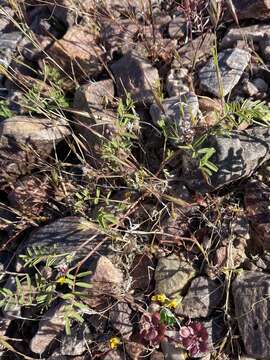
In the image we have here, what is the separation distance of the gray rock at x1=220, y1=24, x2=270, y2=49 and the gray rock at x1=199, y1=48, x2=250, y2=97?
122mm

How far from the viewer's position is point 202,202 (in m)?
2.79

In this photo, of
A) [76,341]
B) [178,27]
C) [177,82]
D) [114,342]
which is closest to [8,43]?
[178,27]

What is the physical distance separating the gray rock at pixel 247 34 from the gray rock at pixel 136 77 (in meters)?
0.60

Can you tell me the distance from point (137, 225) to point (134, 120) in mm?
775

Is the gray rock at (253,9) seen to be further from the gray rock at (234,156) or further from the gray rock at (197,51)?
the gray rock at (234,156)

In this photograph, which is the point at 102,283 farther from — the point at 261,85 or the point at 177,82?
the point at 261,85

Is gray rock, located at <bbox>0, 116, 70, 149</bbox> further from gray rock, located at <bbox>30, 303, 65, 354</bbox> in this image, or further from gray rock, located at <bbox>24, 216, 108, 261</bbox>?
gray rock, located at <bbox>30, 303, 65, 354</bbox>

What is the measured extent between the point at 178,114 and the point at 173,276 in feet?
3.58

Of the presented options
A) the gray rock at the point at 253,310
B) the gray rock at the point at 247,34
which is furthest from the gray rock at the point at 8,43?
the gray rock at the point at 253,310

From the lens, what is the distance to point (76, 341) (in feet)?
8.88

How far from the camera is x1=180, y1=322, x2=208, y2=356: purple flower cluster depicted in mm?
2441

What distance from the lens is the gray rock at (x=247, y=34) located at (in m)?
3.22

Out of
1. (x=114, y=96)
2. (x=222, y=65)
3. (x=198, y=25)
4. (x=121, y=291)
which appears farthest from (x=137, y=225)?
(x=198, y=25)

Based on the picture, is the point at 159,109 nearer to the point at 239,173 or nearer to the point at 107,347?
the point at 239,173
